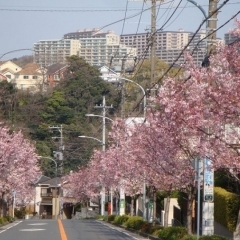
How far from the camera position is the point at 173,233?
92.8ft

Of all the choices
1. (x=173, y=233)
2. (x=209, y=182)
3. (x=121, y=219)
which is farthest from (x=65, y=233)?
(x=209, y=182)

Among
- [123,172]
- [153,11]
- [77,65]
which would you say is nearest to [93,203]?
[77,65]

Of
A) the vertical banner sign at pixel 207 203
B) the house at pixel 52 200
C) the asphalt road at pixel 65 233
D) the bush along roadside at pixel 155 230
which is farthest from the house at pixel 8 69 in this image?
the vertical banner sign at pixel 207 203

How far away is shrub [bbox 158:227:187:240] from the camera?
2750 cm

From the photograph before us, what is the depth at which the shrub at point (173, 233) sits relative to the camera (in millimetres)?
27500

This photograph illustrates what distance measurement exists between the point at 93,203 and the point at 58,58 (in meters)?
91.2

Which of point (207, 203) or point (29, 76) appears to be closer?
point (207, 203)

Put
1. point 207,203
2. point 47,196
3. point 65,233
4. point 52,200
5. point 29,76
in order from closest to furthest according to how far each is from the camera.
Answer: point 207,203 → point 65,233 → point 52,200 → point 47,196 → point 29,76

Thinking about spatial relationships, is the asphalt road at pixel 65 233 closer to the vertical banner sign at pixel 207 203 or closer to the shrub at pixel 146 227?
the shrub at pixel 146 227

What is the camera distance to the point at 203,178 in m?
24.7

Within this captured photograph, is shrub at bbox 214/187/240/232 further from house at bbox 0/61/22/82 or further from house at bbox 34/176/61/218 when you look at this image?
house at bbox 0/61/22/82

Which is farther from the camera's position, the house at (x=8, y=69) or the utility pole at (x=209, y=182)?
A: the house at (x=8, y=69)

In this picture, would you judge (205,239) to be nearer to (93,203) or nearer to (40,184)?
(93,203)

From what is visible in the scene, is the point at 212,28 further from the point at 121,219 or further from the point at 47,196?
the point at 47,196
